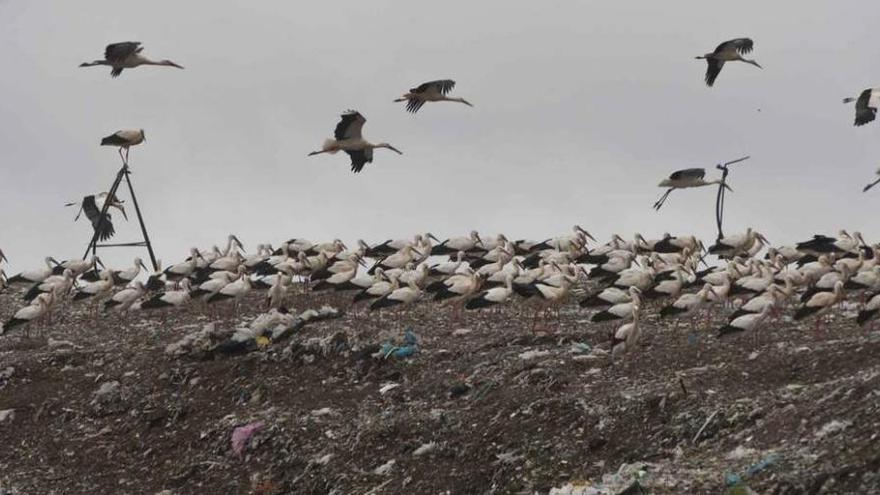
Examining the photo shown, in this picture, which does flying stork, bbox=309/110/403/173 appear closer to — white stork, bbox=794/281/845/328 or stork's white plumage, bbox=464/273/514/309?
stork's white plumage, bbox=464/273/514/309

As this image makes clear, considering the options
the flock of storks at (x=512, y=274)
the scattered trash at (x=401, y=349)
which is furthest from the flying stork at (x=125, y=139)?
the scattered trash at (x=401, y=349)

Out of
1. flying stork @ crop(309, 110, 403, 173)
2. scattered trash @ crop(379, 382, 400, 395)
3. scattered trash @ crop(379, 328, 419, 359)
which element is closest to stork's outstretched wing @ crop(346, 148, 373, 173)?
flying stork @ crop(309, 110, 403, 173)

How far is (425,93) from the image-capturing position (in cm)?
2445

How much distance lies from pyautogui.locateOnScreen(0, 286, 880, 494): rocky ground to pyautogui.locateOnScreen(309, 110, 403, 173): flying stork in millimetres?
3218

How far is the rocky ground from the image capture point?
14.8 meters

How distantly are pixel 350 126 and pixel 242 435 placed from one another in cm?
802

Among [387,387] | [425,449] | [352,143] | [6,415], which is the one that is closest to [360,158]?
[352,143]

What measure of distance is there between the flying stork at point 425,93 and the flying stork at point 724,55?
5569 millimetres

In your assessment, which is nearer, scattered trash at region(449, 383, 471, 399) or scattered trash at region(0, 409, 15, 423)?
scattered trash at region(449, 383, 471, 399)

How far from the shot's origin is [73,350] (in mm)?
22719

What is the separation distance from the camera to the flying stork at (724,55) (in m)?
27.8

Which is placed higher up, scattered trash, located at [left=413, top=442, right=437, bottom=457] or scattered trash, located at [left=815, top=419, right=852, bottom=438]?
scattered trash, located at [left=413, top=442, right=437, bottom=457]

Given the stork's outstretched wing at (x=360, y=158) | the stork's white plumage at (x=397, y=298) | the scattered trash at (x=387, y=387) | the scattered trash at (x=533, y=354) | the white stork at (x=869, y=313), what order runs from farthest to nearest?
the stork's outstretched wing at (x=360, y=158) < the stork's white plumage at (x=397, y=298) < the scattered trash at (x=387, y=387) < the scattered trash at (x=533, y=354) < the white stork at (x=869, y=313)

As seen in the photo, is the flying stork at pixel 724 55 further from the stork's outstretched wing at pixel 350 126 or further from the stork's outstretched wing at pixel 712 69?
the stork's outstretched wing at pixel 350 126
